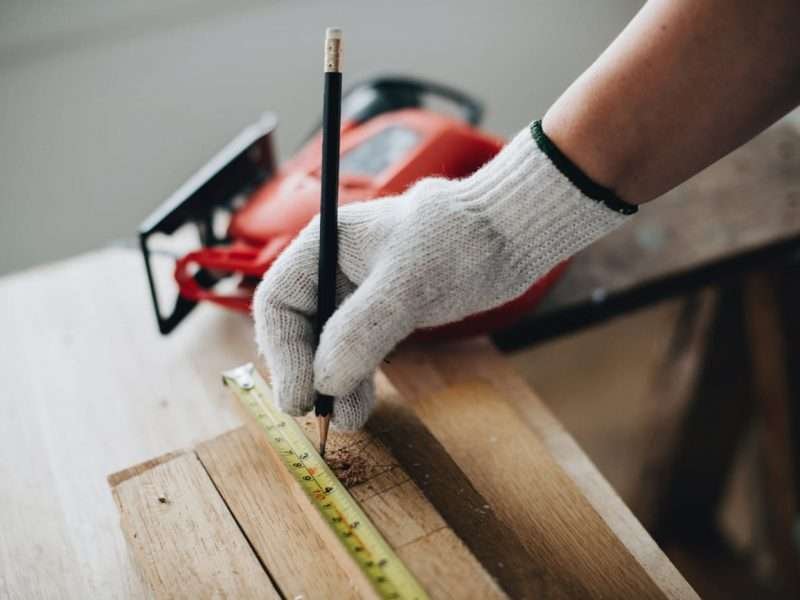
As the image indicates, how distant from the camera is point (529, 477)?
751mm

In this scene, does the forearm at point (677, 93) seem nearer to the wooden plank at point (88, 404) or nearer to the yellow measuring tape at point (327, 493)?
the yellow measuring tape at point (327, 493)

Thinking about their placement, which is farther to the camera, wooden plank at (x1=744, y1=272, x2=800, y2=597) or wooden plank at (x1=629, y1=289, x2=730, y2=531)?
wooden plank at (x1=629, y1=289, x2=730, y2=531)

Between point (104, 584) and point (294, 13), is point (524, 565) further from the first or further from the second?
point (294, 13)

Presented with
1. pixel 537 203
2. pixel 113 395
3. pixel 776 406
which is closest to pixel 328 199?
pixel 537 203

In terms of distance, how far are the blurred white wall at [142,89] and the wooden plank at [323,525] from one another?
1.21 metres

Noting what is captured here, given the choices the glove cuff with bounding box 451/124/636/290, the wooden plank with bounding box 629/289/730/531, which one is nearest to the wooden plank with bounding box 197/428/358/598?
the glove cuff with bounding box 451/124/636/290

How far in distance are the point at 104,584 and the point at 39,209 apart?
1275 mm

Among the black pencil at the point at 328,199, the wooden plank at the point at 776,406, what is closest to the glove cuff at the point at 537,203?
the black pencil at the point at 328,199

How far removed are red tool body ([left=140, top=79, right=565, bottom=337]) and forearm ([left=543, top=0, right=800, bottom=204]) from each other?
269mm

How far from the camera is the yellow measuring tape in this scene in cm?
59

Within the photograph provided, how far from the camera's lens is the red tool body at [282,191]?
2.99 feet

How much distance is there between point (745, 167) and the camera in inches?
49.4

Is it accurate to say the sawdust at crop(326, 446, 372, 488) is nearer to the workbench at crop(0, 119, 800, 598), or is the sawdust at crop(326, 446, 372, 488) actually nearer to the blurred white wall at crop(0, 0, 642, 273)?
the workbench at crop(0, 119, 800, 598)

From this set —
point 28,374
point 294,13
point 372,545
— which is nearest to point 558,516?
point 372,545
